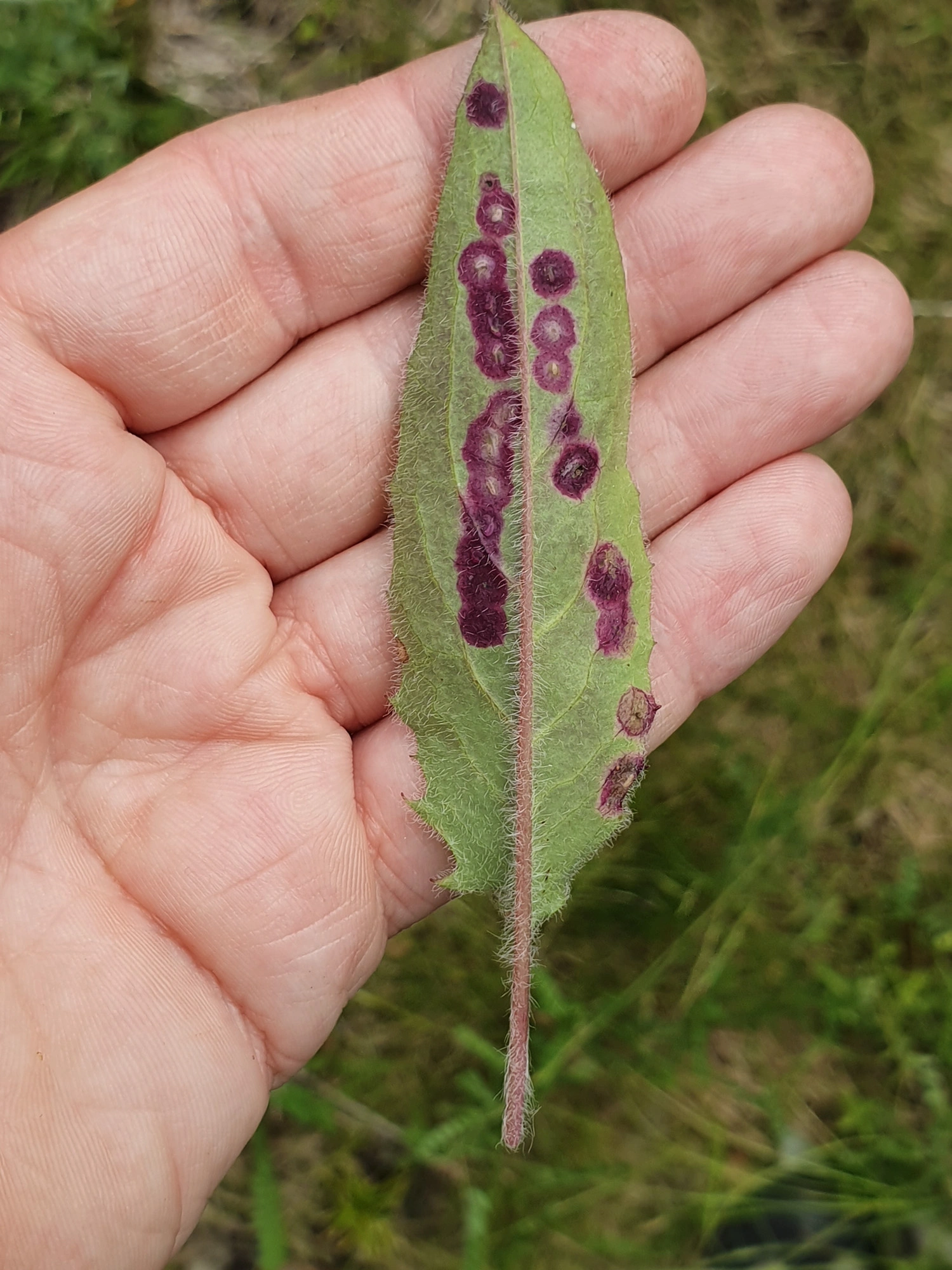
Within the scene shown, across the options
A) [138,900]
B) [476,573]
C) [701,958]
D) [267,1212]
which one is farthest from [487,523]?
[267,1212]

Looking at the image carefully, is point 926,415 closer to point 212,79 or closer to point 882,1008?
point 882,1008

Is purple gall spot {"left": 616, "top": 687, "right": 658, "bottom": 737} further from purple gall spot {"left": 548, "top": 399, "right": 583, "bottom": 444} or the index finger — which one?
the index finger

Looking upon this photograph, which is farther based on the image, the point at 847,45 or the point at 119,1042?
the point at 847,45

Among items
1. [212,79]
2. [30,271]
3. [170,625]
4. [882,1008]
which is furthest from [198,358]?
[882,1008]

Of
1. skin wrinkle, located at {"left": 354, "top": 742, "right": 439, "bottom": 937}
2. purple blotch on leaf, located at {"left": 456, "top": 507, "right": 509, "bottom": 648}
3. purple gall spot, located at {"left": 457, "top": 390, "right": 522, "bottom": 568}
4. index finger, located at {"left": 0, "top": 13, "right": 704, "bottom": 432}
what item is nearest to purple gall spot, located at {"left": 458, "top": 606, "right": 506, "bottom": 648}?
purple blotch on leaf, located at {"left": 456, "top": 507, "right": 509, "bottom": 648}

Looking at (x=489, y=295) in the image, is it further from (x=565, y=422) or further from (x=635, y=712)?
(x=635, y=712)

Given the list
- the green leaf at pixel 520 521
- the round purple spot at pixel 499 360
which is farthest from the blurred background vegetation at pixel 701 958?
the round purple spot at pixel 499 360
